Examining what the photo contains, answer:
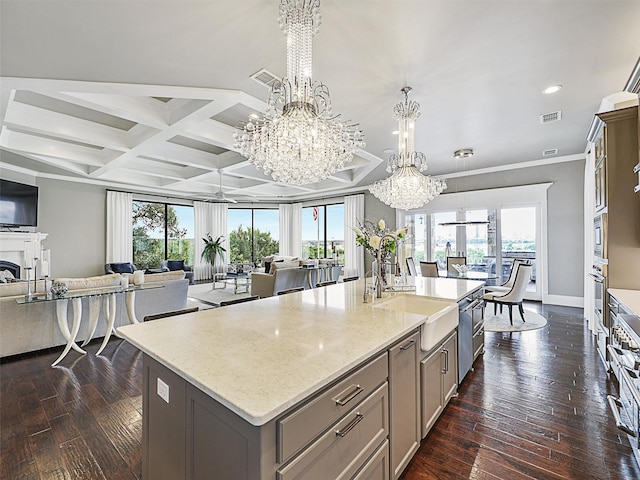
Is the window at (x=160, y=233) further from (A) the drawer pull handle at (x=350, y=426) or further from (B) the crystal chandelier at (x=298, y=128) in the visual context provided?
(A) the drawer pull handle at (x=350, y=426)

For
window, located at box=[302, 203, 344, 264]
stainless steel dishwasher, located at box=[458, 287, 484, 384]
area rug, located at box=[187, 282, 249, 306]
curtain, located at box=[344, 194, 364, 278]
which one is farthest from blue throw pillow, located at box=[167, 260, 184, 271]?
stainless steel dishwasher, located at box=[458, 287, 484, 384]

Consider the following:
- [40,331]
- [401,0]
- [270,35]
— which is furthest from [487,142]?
[40,331]

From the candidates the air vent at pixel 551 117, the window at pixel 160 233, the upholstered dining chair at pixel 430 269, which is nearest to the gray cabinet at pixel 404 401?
the air vent at pixel 551 117

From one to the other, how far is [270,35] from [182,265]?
834 centimetres

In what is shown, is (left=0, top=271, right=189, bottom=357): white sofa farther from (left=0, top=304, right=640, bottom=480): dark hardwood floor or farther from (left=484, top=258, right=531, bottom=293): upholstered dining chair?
(left=484, top=258, right=531, bottom=293): upholstered dining chair

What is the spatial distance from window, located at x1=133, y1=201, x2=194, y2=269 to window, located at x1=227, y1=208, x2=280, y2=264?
5.12 feet

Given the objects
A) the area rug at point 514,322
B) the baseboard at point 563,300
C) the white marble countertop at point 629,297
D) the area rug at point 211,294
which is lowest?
the area rug at point 514,322

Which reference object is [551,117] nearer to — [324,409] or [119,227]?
[324,409]

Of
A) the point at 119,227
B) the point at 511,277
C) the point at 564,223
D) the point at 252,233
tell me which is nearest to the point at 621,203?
the point at 511,277

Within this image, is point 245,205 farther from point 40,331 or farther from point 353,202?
point 40,331

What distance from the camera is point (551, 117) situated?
4.05 meters

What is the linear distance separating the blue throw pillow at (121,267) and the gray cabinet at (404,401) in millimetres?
8261

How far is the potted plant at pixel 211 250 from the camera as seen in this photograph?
9922mm

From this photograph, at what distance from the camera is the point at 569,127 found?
4426 millimetres
